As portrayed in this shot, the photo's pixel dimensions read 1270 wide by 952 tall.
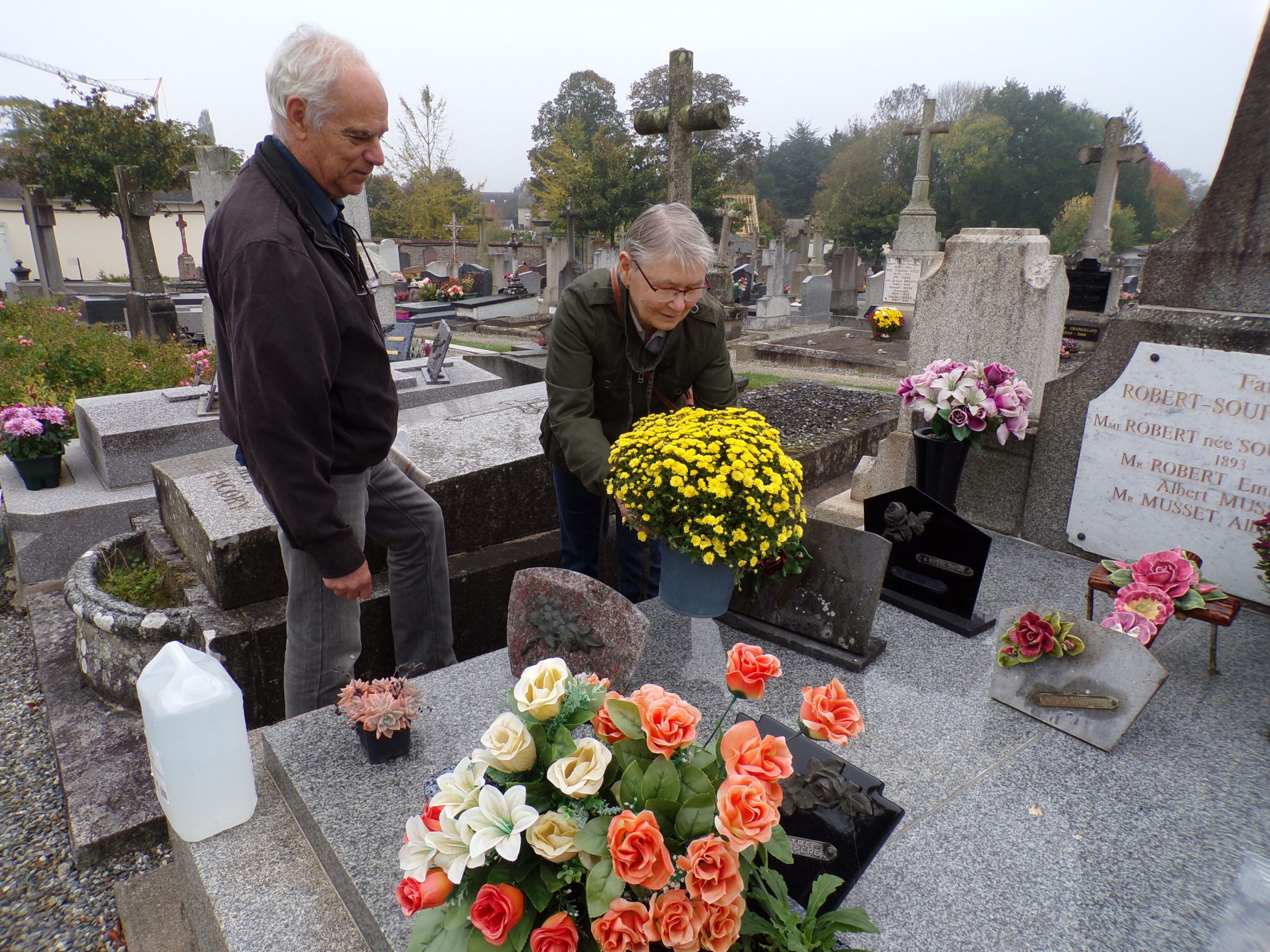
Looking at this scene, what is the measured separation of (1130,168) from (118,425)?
5498 centimetres

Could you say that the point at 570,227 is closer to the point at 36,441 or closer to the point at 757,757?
the point at 36,441

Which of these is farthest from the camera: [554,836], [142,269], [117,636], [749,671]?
[142,269]

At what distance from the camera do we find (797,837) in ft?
5.11

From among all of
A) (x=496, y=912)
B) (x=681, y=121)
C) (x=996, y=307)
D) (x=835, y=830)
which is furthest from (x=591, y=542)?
(x=681, y=121)

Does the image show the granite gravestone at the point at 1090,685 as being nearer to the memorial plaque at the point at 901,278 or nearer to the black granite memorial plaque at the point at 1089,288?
the black granite memorial plaque at the point at 1089,288

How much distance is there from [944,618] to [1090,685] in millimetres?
Result: 565

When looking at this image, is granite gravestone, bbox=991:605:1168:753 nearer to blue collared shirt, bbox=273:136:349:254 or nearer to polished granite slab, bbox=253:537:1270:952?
polished granite slab, bbox=253:537:1270:952

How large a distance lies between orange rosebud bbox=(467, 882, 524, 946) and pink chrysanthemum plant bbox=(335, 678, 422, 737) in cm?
92

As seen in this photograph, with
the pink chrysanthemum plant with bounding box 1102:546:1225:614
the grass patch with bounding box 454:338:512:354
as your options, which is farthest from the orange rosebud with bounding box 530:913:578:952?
the grass patch with bounding box 454:338:512:354

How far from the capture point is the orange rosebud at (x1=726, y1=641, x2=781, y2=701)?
1.35 m

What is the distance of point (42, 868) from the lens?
2.53 meters

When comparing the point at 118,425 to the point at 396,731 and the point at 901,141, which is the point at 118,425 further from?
the point at 901,141

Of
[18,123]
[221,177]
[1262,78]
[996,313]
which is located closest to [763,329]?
[221,177]

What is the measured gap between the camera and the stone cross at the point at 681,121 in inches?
236
